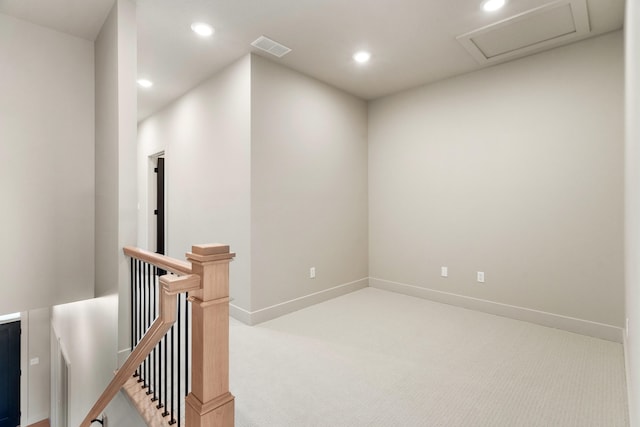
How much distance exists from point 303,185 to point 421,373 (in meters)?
2.30

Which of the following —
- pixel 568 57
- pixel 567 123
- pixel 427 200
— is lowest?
pixel 427 200

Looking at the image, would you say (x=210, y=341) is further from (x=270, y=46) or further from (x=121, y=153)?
(x=270, y=46)

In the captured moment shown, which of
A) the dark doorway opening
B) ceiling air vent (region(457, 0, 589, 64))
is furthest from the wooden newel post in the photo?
the dark doorway opening

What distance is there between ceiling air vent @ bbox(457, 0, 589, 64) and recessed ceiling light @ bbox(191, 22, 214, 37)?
2303 millimetres

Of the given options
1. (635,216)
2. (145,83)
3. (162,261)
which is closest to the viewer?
(635,216)

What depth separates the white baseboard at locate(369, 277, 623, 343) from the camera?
2.77 metres

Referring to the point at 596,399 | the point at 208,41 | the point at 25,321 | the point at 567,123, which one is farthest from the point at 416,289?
the point at 25,321

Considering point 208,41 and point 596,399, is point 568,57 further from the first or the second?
point 208,41

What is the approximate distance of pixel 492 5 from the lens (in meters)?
2.41

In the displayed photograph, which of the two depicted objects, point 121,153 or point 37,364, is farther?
Answer: point 37,364

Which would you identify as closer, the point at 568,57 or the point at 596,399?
the point at 596,399

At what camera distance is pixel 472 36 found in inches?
112

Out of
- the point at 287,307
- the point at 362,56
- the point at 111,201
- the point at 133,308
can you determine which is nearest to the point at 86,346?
the point at 133,308

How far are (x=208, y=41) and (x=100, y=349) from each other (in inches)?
118
